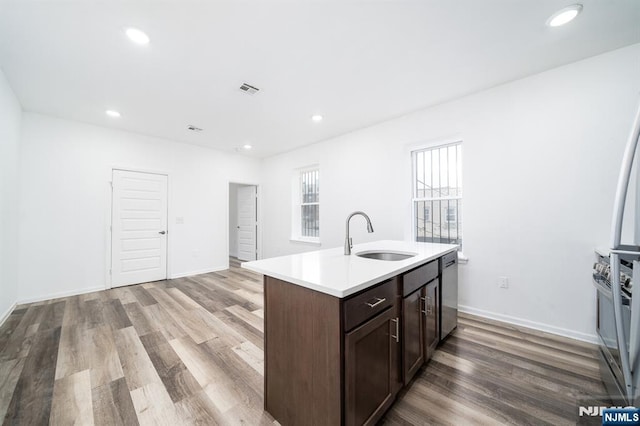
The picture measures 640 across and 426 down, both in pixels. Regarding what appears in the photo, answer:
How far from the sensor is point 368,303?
4.15 feet

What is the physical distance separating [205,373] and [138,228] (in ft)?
11.6

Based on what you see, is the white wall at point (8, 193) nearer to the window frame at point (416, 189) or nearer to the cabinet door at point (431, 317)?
the cabinet door at point (431, 317)

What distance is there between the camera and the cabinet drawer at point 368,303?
44.9 inches

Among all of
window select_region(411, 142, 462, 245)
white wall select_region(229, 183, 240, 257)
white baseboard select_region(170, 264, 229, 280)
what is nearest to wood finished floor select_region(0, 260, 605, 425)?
window select_region(411, 142, 462, 245)

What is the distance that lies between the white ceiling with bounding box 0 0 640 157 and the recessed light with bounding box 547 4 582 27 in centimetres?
5

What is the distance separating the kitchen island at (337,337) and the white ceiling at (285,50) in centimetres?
182

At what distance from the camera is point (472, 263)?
2898 mm

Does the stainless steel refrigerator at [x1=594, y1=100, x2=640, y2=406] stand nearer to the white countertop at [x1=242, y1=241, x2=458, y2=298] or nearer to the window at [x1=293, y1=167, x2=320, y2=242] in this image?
the white countertop at [x1=242, y1=241, x2=458, y2=298]

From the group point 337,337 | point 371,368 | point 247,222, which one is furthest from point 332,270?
point 247,222

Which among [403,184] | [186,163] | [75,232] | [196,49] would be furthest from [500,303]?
[75,232]

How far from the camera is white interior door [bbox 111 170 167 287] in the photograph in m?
4.07

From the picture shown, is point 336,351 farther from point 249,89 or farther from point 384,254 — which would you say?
point 249,89

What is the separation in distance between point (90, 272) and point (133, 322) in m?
1.90

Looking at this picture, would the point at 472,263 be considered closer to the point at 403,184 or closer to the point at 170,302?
the point at 403,184
